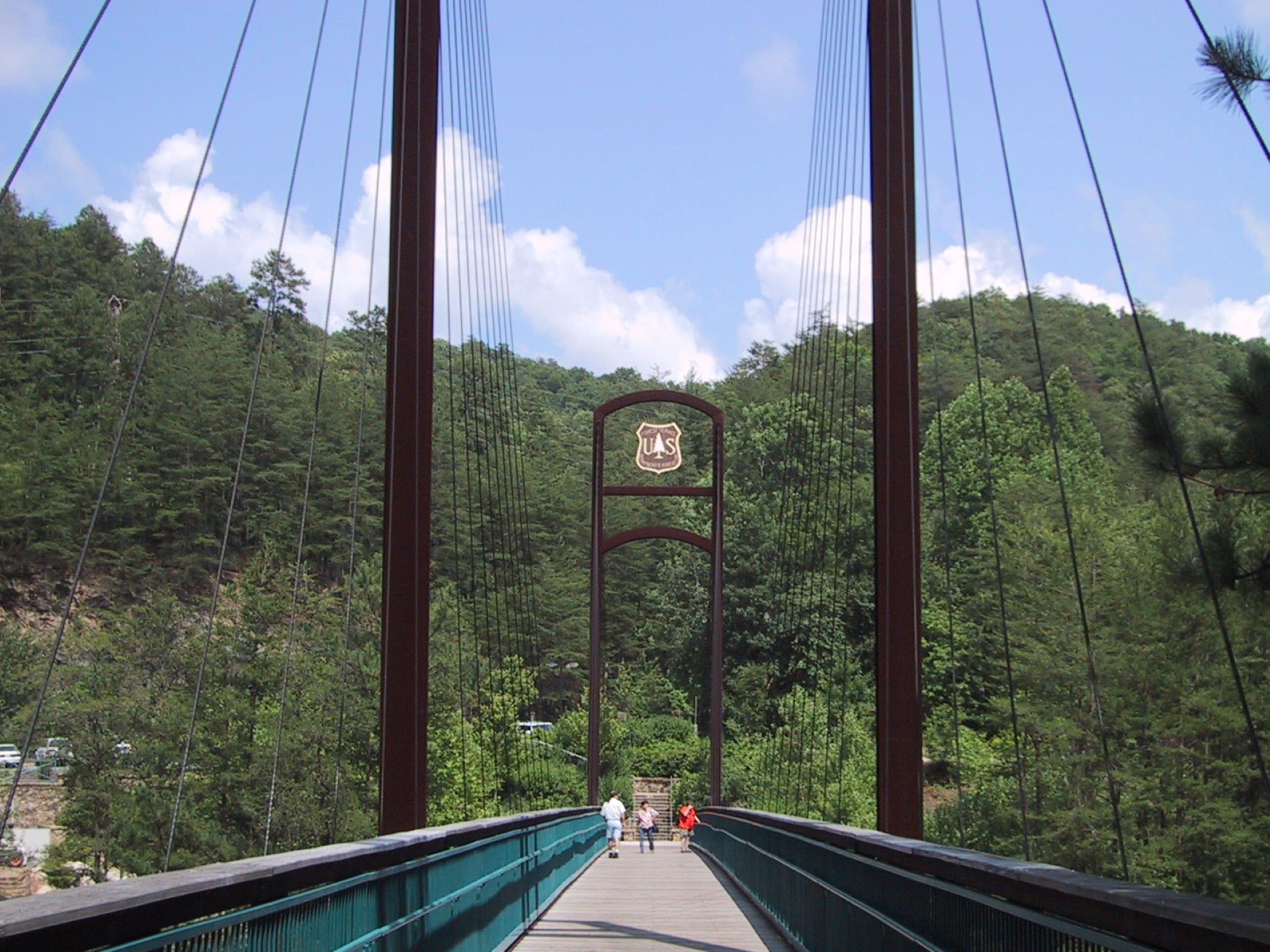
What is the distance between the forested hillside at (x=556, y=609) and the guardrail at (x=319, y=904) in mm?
13119

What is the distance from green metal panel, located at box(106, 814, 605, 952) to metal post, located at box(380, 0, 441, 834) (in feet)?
2.52

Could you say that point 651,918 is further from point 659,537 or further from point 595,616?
point 595,616

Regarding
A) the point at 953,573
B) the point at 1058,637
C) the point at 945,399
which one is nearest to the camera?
the point at 1058,637

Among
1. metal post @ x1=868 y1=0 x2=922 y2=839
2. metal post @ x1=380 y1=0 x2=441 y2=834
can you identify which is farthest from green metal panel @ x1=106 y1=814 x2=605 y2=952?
metal post @ x1=868 y1=0 x2=922 y2=839

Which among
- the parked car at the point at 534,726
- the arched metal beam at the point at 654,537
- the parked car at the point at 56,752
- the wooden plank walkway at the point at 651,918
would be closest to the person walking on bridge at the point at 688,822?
the arched metal beam at the point at 654,537

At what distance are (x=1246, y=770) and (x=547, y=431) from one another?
55980 millimetres

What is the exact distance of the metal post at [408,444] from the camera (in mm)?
8859

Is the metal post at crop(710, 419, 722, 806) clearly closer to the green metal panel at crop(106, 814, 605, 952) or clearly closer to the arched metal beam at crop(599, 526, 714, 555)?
the arched metal beam at crop(599, 526, 714, 555)

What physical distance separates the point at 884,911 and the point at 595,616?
1056 inches

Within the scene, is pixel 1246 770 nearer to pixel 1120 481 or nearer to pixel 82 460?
pixel 1120 481

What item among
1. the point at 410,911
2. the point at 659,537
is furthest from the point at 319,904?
the point at 659,537

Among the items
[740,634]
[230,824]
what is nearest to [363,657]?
[230,824]

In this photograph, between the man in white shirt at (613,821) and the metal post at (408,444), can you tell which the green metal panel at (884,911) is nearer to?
the metal post at (408,444)

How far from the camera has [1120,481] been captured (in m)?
54.8
